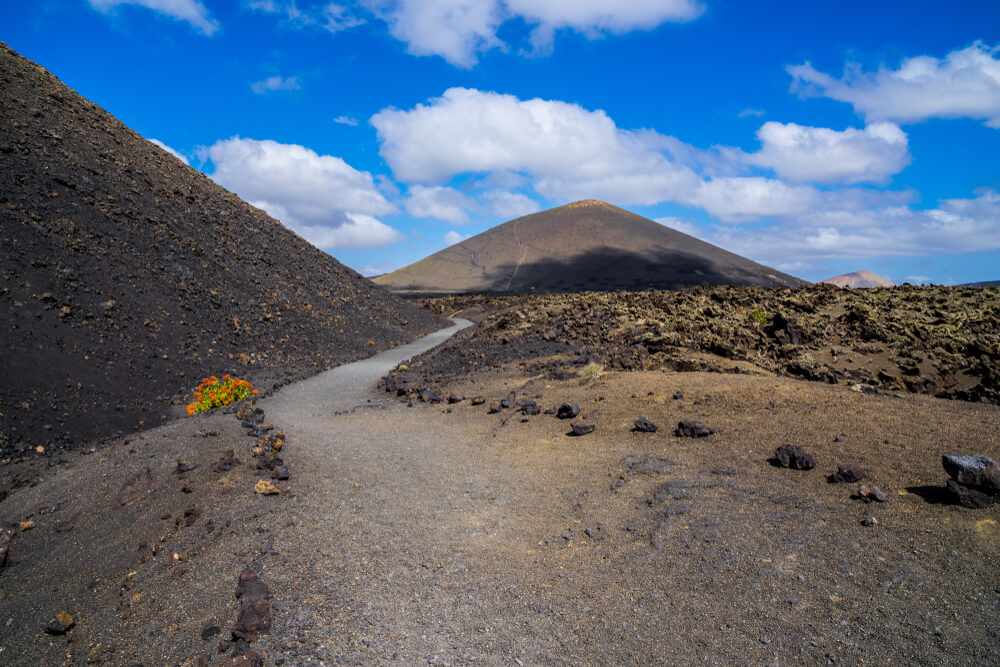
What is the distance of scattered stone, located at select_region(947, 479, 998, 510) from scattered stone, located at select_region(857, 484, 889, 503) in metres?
0.46

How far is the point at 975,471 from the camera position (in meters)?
4.10

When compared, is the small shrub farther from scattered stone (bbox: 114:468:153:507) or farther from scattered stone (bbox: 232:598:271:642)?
scattered stone (bbox: 114:468:153:507)

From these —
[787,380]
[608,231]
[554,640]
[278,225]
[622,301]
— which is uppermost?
[608,231]

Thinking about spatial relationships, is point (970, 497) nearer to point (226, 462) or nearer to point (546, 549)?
point (546, 549)

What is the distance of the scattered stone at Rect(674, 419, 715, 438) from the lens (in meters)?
6.55

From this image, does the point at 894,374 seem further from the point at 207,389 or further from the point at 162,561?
the point at 207,389

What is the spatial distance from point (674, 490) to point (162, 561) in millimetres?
4873

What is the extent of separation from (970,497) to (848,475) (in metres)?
0.90

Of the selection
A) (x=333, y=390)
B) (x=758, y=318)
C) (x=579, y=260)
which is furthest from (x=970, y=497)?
(x=579, y=260)

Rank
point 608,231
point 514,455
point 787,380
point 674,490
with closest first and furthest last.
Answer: point 674,490 → point 514,455 → point 787,380 → point 608,231

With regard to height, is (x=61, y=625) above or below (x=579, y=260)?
below

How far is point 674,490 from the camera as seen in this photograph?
523 cm

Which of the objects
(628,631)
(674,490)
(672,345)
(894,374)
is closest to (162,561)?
(628,631)

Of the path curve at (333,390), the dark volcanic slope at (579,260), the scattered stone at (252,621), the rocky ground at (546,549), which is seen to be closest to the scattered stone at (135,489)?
the rocky ground at (546,549)
